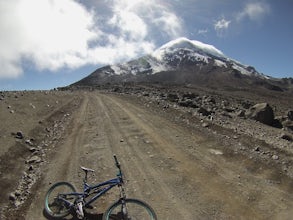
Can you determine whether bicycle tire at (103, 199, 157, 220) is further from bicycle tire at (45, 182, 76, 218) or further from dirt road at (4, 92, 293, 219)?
bicycle tire at (45, 182, 76, 218)

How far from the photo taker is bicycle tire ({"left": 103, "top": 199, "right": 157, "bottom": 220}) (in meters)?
8.98

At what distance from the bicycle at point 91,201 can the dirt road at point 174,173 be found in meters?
0.53

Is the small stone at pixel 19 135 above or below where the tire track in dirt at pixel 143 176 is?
above

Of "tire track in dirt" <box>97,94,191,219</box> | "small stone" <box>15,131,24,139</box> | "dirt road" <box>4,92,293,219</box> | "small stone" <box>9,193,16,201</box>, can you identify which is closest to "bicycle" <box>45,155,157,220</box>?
"dirt road" <box>4,92,293,219</box>

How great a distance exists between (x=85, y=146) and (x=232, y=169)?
8.05m

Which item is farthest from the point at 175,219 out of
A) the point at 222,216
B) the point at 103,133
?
the point at 103,133

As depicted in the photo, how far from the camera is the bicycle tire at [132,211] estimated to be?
8977mm

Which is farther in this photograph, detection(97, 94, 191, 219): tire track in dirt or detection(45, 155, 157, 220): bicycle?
detection(97, 94, 191, 219): tire track in dirt

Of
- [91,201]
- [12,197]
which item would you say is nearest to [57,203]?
[91,201]

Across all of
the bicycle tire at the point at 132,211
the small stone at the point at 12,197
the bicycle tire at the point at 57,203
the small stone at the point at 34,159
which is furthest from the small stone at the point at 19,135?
the bicycle tire at the point at 132,211

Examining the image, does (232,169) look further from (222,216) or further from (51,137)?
(51,137)

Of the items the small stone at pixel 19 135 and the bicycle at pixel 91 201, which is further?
the small stone at pixel 19 135

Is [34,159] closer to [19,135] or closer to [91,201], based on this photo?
[19,135]

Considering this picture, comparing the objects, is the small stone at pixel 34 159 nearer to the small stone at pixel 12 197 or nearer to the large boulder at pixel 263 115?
the small stone at pixel 12 197
